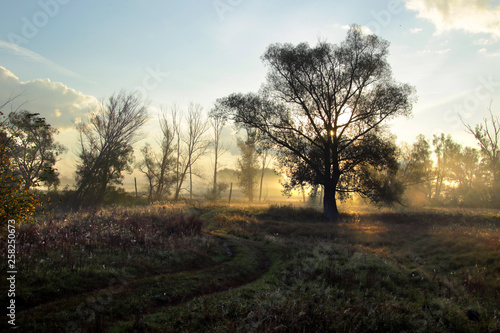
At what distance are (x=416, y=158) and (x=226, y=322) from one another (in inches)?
2300

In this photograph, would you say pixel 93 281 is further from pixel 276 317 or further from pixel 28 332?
pixel 276 317

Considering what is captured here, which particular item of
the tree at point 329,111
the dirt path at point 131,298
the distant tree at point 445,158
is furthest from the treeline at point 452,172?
the dirt path at point 131,298

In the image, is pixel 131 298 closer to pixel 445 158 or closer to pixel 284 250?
pixel 284 250

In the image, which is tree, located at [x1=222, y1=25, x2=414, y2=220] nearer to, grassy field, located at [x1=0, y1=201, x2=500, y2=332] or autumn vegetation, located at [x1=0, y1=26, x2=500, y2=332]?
autumn vegetation, located at [x1=0, y1=26, x2=500, y2=332]

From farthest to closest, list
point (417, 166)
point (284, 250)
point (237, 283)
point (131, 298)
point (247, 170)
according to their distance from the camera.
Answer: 1. point (247, 170)
2. point (417, 166)
3. point (284, 250)
4. point (237, 283)
5. point (131, 298)

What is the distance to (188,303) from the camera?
253 inches

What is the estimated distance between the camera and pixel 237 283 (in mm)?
8727

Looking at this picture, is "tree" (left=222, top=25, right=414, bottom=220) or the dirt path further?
"tree" (left=222, top=25, right=414, bottom=220)

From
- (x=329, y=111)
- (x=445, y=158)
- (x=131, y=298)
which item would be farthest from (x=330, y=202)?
(x=445, y=158)

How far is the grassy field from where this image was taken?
558 centimetres

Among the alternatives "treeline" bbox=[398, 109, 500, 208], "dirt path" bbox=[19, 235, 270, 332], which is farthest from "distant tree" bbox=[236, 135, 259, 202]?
"dirt path" bbox=[19, 235, 270, 332]

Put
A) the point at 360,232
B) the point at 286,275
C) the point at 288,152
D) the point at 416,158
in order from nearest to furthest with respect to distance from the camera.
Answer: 1. the point at 286,275
2. the point at 360,232
3. the point at 288,152
4. the point at 416,158

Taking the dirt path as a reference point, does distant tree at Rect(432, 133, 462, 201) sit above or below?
above

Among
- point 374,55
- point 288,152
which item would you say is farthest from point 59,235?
point 374,55
